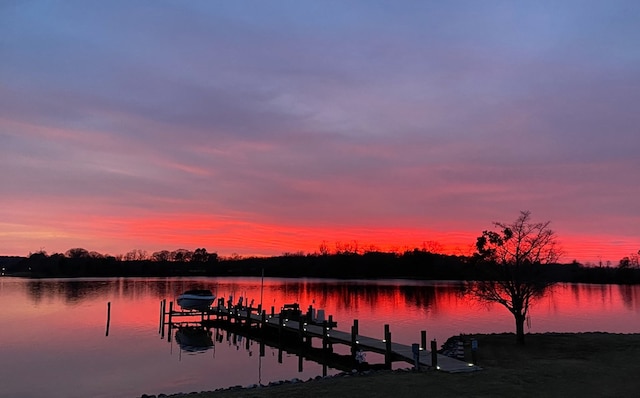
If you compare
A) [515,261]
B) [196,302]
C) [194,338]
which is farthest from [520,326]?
[196,302]

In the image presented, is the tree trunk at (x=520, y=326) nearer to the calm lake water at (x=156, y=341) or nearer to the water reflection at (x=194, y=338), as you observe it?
the calm lake water at (x=156, y=341)

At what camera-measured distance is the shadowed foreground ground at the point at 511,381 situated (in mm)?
14641

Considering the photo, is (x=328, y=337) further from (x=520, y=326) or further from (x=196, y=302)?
(x=196, y=302)

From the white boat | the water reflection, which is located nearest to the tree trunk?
the water reflection

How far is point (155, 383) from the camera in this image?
2378cm

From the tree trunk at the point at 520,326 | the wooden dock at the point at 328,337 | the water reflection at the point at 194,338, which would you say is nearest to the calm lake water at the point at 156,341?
the water reflection at the point at 194,338

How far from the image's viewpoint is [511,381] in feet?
52.4

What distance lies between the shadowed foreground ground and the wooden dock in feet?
4.56

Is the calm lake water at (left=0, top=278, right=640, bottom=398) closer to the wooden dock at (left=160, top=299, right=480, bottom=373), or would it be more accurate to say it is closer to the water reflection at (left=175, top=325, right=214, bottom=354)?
the water reflection at (left=175, top=325, right=214, bottom=354)

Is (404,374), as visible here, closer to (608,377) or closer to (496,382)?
(496,382)

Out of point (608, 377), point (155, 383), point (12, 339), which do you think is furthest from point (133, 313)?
point (608, 377)

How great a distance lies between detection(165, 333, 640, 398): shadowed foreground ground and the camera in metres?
14.6

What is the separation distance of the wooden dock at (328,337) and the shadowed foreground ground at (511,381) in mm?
1391

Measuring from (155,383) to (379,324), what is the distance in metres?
25.7
